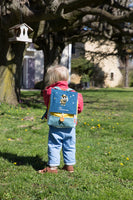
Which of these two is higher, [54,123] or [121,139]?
[54,123]

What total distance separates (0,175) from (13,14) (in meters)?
5.58

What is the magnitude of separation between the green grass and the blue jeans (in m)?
0.23

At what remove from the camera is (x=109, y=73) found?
114 feet

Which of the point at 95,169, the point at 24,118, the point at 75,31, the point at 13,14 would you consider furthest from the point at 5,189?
the point at 75,31

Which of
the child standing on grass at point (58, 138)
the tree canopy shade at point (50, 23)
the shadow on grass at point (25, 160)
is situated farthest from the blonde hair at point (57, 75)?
the tree canopy shade at point (50, 23)

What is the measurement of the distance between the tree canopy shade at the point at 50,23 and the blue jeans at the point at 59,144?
415 cm

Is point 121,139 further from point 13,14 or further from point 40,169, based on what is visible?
point 13,14

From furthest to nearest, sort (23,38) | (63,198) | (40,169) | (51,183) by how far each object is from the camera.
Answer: (23,38), (40,169), (51,183), (63,198)

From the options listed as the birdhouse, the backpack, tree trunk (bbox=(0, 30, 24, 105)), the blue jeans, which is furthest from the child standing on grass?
tree trunk (bbox=(0, 30, 24, 105))

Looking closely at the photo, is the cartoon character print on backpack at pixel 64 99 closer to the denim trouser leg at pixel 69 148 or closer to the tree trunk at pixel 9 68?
the denim trouser leg at pixel 69 148

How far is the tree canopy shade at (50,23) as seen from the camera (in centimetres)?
688

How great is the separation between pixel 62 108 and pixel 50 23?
687cm

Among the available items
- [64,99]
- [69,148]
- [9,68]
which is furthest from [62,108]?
[9,68]

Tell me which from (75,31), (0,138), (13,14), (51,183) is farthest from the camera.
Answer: (75,31)
